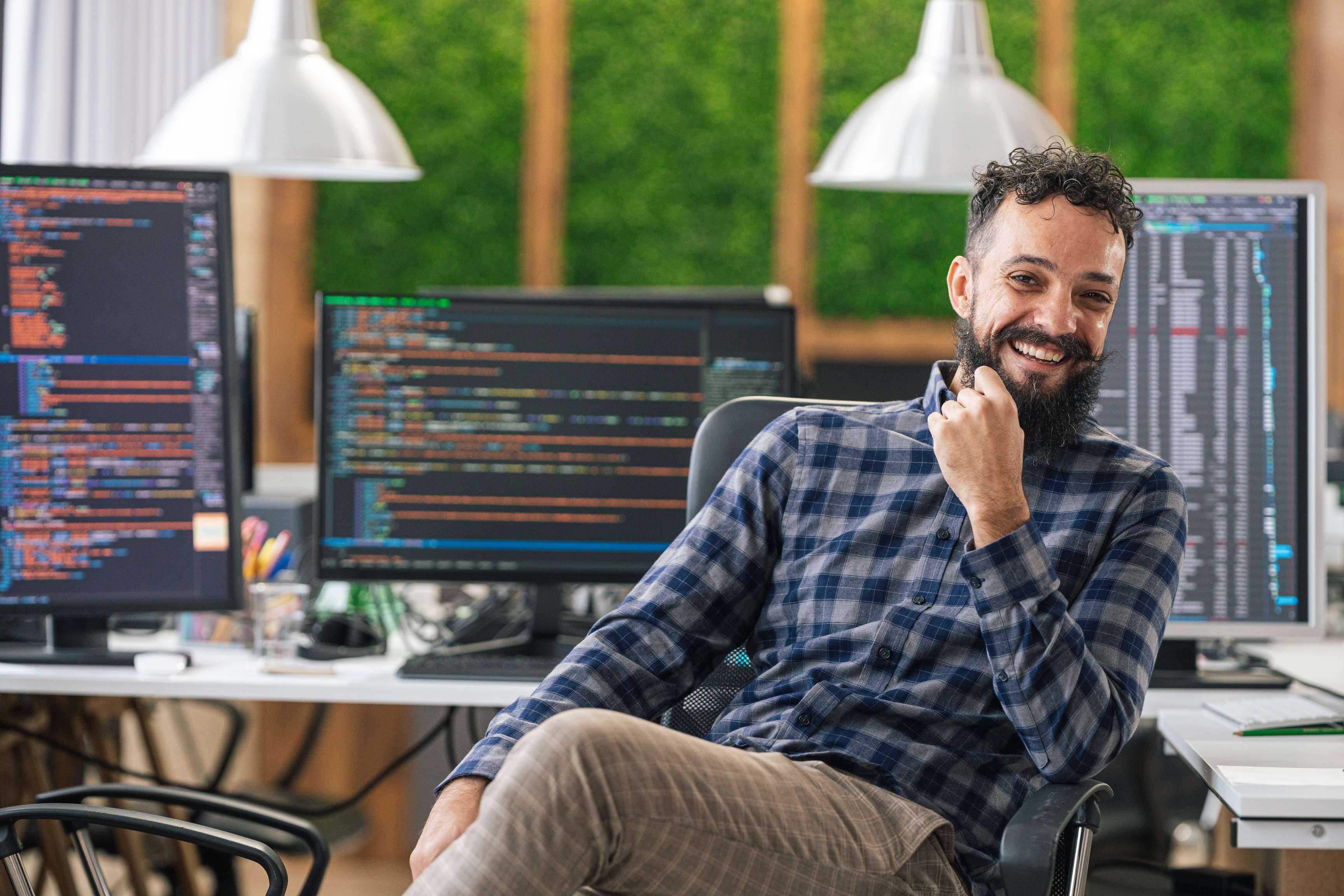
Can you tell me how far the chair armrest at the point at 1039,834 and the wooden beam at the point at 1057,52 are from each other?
440cm

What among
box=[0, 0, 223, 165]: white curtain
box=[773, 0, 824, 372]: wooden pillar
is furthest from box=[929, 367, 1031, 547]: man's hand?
box=[773, 0, 824, 372]: wooden pillar

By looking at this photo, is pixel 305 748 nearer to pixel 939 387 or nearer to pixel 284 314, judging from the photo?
pixel 939 387

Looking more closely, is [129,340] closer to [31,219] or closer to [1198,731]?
[31,219]

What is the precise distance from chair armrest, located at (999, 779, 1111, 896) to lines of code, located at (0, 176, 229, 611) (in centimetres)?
131

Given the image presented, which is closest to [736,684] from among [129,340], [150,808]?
[129,340]

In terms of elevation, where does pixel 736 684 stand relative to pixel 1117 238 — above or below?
below

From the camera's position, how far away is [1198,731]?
1.73 metres

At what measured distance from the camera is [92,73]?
3721 millimetres

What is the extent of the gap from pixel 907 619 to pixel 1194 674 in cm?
73

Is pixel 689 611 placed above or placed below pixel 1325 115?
below

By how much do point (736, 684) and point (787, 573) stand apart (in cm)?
20

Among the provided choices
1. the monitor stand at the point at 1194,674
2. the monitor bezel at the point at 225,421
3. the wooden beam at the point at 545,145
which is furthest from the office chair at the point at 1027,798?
the wooden beam at the point at 545,145

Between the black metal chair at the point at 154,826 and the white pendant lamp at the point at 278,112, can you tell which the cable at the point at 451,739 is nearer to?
the black metal chair at the point at 154,826

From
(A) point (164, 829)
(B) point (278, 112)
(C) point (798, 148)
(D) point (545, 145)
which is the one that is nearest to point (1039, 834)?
(A) point (164, 829)
